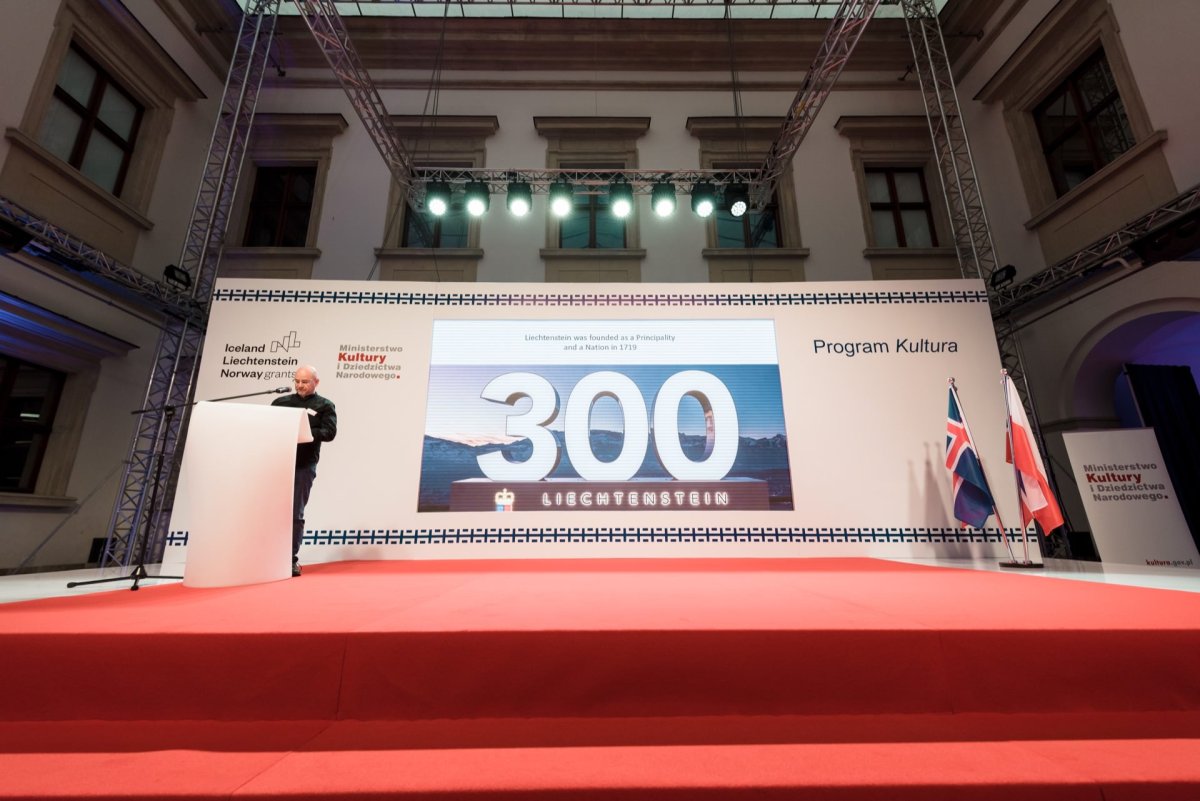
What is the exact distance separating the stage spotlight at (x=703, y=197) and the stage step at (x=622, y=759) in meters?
5.76

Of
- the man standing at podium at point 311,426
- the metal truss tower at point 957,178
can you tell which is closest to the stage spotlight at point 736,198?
the metal truss tower at point 957,178

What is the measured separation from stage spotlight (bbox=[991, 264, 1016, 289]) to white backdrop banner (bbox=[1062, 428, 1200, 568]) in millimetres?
1723

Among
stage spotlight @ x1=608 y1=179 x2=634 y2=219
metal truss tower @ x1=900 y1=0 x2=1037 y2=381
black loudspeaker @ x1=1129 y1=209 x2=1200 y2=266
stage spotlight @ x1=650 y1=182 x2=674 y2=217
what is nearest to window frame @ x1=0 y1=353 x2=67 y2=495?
stage spotlight @ x1=608 y1=179 x2=634 y2=219

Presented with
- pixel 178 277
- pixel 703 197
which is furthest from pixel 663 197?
pixel 178 277

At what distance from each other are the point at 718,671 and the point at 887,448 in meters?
3.89

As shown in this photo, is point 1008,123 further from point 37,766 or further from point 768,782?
point 37,766

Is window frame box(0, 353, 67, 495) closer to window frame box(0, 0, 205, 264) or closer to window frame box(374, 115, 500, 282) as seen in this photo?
window frame box(0, 0, 205, 264)

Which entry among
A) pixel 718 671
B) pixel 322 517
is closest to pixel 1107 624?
pixel 718 671

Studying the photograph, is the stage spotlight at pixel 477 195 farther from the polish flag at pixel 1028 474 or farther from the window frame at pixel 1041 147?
the window frame at pixel 1041 147

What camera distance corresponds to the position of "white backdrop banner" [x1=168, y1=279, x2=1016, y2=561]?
4.33 meters

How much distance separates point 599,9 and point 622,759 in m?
9.52

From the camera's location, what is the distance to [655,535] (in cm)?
429

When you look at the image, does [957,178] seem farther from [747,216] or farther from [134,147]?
[134,147]

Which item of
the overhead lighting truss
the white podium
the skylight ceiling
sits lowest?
the white podium
